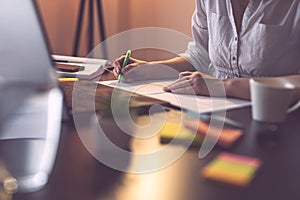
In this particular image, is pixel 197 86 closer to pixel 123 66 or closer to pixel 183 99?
pixel 183 99

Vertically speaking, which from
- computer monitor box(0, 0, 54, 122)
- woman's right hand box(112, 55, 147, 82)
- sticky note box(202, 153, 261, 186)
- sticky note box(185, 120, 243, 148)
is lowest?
woman's right hand box(112, 55, 147, 82)

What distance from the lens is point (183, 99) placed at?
3.88 feet

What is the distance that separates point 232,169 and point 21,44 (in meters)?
0.41

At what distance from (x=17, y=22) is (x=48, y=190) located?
0.98ft

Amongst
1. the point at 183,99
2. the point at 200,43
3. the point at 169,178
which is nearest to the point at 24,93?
the point at 169,178

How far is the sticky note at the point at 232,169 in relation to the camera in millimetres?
725

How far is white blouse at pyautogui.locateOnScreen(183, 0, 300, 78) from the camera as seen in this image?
1531 millimetres

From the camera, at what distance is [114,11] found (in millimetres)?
3355

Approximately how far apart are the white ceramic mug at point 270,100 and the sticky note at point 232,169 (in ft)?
0.71

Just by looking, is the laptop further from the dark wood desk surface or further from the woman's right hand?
the woman's right hand

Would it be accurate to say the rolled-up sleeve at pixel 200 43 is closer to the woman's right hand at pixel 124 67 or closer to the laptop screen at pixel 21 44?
the woman's right hand at pixel 124 67

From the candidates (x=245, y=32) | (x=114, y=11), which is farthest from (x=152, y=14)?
(x=245, y=32)

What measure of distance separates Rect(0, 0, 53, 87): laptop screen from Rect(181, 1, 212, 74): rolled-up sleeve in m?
0.98

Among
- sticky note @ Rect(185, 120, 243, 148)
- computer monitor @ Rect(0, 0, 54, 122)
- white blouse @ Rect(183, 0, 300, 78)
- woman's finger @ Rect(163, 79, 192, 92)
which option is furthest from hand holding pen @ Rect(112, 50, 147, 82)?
computer monitor @ Rect(0, 0, 54, 122)
